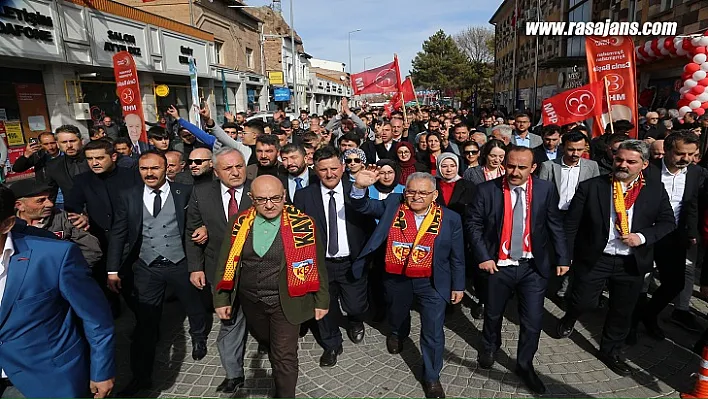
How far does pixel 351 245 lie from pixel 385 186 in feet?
2.41

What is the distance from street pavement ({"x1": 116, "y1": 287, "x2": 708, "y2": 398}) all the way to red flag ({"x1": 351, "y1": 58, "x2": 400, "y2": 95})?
8.27 m

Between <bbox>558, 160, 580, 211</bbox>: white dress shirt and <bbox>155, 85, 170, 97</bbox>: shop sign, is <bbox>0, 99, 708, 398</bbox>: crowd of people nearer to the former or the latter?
<bbox>558, 160, 580, 211</bbox>: white dress shirt

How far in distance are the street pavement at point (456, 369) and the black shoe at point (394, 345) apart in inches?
2.4

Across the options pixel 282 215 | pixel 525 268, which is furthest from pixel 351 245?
pixel 525 268

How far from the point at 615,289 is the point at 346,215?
249 centimetres

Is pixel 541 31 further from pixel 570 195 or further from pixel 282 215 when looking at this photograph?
pixel 282 215

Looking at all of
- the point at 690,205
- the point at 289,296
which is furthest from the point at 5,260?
the point at 690,205

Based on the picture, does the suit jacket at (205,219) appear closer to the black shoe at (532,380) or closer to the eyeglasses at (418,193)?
the eyeglasses at (418,193)

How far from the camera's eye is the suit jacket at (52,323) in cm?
193

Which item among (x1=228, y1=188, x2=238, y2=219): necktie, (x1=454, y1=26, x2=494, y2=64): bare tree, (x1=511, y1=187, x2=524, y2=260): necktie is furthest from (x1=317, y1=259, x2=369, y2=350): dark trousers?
(x1=454, y1=26, x2=494, y2=64): bare tree

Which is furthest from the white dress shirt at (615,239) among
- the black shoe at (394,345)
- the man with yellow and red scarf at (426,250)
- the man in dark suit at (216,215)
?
the man in dark suit at (216,215)

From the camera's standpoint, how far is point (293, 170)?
4504 mm

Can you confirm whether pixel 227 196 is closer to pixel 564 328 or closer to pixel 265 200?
pixel 265 200

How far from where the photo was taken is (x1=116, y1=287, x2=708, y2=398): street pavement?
11.5 feet
